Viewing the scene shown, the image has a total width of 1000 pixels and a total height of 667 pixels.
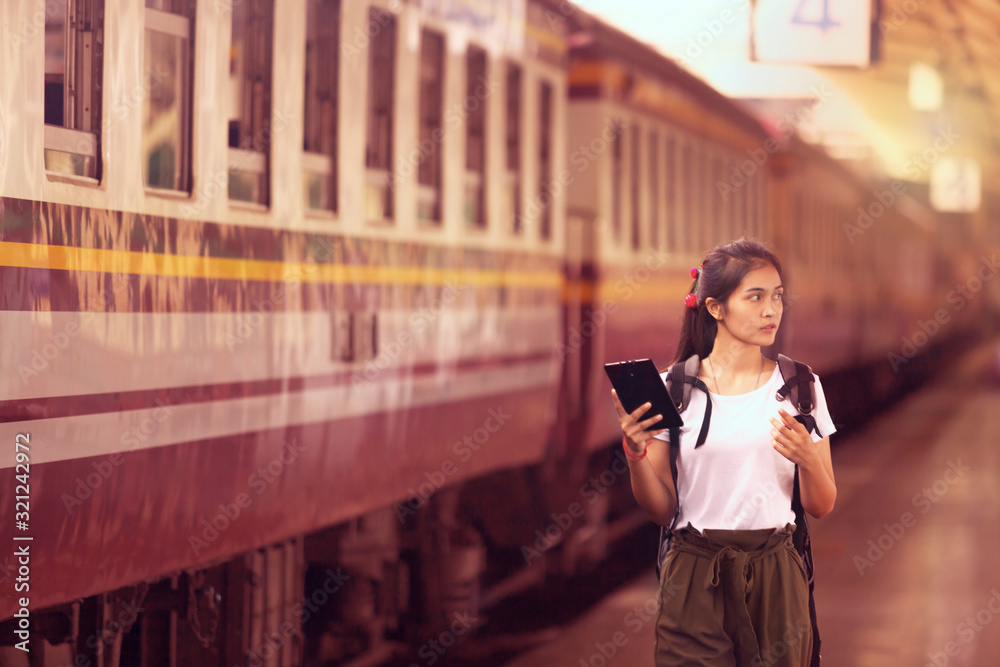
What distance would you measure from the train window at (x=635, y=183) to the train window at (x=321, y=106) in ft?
16.9

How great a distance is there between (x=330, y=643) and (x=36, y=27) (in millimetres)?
3855

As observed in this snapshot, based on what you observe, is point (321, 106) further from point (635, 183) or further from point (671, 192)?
point (671, 192)

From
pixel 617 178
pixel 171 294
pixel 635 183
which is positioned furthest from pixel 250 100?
pixel 635 183

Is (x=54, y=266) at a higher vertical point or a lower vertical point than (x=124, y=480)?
higher

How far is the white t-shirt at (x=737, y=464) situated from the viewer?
3584mm

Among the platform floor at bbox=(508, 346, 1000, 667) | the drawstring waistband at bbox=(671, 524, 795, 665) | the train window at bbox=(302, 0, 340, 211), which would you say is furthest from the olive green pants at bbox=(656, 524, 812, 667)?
the platform floor at bbox=(508, 346, 1000, 667)

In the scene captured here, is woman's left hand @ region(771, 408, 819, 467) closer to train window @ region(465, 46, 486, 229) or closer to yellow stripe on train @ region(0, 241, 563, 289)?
yellow stripe on train @ region(0, 241, 563, 289)

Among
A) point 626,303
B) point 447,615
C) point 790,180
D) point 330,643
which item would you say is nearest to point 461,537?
point 447,615

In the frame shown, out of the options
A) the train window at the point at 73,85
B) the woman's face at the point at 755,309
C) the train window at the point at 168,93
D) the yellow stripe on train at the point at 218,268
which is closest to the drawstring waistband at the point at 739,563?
the woman's face at the point at 755,309

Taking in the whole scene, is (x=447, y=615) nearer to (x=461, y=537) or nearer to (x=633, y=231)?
(x=461, y=537)

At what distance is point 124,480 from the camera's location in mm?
4809

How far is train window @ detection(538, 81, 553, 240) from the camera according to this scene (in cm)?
973

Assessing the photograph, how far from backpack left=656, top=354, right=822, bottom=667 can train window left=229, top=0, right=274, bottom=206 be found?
251cm

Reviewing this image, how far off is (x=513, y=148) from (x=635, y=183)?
2.60m
